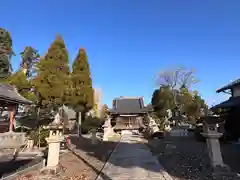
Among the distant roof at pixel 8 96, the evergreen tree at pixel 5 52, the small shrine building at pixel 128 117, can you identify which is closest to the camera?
the distant roof at pixel 8 96

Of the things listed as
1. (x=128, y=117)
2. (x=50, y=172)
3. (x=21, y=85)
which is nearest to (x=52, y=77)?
(x=21, y=85)

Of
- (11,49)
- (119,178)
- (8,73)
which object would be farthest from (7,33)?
(119,178)

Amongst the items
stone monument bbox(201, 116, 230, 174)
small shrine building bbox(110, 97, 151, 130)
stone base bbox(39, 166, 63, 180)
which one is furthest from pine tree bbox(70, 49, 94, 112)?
stone monument bbox(201, 116, 230, 174)

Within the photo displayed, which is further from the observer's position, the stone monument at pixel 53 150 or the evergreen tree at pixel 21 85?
the evergreen tree at pixel 21 85

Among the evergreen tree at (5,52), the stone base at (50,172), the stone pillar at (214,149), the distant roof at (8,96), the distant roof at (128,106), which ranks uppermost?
the evergreen tree at (5,52)

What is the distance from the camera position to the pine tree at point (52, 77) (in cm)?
2066

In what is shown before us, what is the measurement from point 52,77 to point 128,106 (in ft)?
46.1

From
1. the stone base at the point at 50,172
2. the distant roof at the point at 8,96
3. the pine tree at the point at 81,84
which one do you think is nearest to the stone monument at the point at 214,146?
the stone base at the point at 50,172

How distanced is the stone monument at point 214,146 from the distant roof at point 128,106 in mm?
21068

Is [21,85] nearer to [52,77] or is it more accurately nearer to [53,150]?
[52,77]

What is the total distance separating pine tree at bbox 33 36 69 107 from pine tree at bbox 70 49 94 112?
304 cm

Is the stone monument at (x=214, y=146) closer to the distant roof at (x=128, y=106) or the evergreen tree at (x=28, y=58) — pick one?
the distant roof at (x=128, y=106)

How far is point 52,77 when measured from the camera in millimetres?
20828

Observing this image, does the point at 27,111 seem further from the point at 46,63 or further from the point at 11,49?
the point at 11,49
